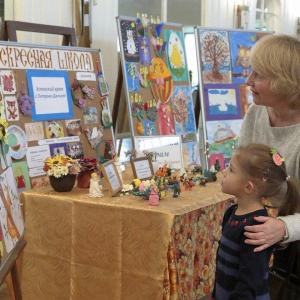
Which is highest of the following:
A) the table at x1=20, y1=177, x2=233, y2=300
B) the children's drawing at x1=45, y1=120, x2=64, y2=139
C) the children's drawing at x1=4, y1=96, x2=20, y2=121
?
the children's drawing at x1=4, y1=96, x2=20, y2=121

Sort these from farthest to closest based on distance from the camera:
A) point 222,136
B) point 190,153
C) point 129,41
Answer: point 222,136 < point 190,153 < point 129,41

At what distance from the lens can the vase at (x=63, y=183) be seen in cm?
313

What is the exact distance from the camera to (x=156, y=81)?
4492mm

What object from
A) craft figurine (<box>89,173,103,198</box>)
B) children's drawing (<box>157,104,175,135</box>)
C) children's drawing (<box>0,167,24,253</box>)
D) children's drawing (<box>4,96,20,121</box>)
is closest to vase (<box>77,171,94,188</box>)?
craft figurine (<box>89,173,103,198</box>)

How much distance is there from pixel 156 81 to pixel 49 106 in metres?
1.14

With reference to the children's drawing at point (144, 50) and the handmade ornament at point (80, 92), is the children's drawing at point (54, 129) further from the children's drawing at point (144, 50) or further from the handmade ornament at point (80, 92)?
the children's drawing at point (144, 50)

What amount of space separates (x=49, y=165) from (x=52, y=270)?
0.55 meters

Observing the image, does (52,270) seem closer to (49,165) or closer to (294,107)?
(49,165)

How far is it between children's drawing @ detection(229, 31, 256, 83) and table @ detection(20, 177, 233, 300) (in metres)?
2.19

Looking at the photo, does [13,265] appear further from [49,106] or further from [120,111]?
[120,111]

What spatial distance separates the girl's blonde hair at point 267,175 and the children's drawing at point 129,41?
8.09ft

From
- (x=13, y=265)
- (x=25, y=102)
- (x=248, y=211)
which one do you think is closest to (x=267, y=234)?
(x=248, y=211)

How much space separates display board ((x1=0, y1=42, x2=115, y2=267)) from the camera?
3.38 meters

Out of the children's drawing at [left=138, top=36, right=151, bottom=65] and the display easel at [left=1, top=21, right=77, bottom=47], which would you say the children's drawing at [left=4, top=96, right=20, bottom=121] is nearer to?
the display easel at [left=1, top=21, right=77, bottom=47]
